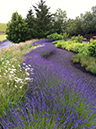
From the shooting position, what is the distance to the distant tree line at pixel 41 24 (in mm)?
19328

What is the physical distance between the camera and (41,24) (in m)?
21.0

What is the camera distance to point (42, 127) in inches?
66.9

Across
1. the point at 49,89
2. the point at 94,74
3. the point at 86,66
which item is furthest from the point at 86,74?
the point at 49,89

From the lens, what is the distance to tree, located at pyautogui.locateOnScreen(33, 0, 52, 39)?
66.9 feet

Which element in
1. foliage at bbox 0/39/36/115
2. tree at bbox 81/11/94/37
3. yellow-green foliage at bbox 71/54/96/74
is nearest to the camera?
foliage at bbox 0/39/36/115

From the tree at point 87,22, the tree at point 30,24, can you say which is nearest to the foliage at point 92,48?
the tree at point 30,24

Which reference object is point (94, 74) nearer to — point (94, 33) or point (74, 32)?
point (74, 32)

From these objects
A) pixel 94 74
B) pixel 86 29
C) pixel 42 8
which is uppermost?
pixel 42 8

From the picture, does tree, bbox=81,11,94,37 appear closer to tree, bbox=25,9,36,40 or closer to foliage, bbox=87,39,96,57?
tree, bbox=25,9,36,40

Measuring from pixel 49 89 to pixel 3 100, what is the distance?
3.30ft

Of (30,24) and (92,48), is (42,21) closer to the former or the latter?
(30,24)

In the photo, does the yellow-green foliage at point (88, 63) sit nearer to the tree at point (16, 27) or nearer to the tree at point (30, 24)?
the tree at point (16, 27)

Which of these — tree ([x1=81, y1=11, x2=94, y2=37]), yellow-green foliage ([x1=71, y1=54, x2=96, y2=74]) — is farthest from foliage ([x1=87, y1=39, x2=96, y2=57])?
tree ([x1=81, y1=11, x2=94, y2=37])

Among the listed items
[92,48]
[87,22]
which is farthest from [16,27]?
[92,48]
